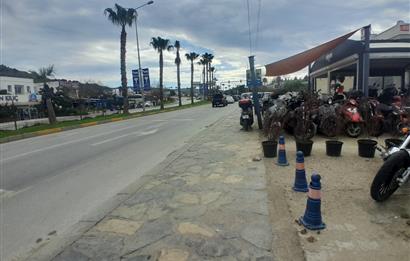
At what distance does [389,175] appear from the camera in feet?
14.4

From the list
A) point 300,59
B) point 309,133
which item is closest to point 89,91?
point 300,59

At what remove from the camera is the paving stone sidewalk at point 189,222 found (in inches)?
143

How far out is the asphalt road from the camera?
4.61 m

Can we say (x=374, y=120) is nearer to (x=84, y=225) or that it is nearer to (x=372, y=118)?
(x=372, y=118)

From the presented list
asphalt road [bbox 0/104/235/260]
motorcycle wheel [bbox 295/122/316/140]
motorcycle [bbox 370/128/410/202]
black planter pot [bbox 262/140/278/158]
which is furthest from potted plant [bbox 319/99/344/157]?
motorcycle [bbox 370/128/410/202]

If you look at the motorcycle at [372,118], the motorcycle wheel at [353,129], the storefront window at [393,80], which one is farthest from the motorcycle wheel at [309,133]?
the storefront window at [393,80]

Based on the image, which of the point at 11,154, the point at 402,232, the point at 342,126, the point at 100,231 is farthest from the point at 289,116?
the point at 11,154

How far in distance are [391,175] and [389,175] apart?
53 millimetres

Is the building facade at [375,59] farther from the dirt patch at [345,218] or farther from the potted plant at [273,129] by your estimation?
the dirt patch at [345,218]

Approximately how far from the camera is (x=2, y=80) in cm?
5378

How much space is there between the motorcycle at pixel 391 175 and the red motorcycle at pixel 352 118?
238 inches

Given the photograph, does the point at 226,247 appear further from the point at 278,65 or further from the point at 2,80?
the point at 2,80

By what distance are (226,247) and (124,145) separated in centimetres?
870

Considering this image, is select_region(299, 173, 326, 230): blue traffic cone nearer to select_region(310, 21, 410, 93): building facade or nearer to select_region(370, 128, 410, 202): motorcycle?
select_region(370, 128, 410, 202): motorcycle
